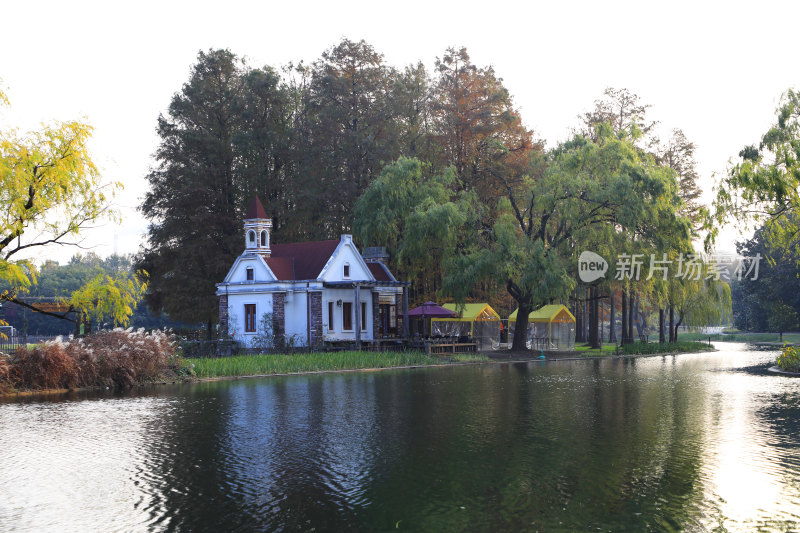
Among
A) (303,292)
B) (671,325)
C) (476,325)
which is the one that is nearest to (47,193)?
(303,292)

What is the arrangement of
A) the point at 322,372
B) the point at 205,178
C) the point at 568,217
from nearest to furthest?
1. the point at 322,372
2. the point at 568,217
3. the point at 205,178

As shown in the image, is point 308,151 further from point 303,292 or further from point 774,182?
point 774,182

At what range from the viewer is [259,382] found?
29.4 metres

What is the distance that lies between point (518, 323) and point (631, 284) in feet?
24.0

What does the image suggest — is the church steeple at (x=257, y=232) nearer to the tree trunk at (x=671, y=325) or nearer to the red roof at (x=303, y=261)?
the red roof at (x=303, y=261)

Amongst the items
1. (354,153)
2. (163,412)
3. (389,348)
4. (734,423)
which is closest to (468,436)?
(734,423)

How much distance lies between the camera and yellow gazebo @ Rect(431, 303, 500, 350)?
5138cm

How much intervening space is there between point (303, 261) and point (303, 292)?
3.46 metres

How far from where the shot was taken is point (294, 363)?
112ft

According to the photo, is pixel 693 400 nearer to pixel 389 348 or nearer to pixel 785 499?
pixel 785 499

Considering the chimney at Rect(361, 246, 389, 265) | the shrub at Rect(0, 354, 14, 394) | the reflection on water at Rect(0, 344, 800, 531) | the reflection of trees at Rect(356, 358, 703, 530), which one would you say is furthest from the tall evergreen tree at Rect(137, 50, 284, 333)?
the reflection of trees at Rect(356, 358, 703, 530)

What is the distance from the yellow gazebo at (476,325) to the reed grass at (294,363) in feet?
40.1

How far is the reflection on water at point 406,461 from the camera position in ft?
32.2

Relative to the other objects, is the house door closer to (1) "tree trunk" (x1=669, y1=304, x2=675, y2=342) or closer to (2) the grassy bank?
(2) the grassy bank
